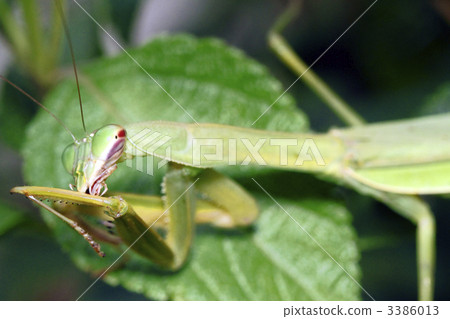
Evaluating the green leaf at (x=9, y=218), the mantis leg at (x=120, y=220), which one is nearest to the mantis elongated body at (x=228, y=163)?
the mantis leg at (x=120, y=220)

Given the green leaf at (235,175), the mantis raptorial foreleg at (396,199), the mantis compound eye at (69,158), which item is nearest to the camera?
the mantis compound eye at (69,158)

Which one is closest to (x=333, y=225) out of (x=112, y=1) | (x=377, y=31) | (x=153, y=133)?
(x=153, y=133)

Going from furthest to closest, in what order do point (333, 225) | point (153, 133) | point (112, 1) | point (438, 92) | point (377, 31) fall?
1. point (377, 31)
2. point (112, 1)
3. point (438, 92)
4. point (333, 225)
5. point (153, 133)

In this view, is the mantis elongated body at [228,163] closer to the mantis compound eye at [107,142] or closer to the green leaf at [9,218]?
the mantis compound eye at [107,142]

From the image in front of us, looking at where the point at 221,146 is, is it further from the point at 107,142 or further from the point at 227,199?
the point at 107,142

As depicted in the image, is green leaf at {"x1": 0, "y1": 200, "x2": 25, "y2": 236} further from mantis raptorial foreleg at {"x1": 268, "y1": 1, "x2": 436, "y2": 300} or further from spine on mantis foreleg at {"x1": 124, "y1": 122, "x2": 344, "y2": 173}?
mantis raptorial foreleg at {"x1": 268, "y1": 1, "x2": 436, "y2": 300}

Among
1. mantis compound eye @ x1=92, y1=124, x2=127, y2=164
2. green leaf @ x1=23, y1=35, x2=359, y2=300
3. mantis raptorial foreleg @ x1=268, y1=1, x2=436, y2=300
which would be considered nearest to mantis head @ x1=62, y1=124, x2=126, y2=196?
mantis compound eye @ x1=92, y1=124, x2=127, y2=164
